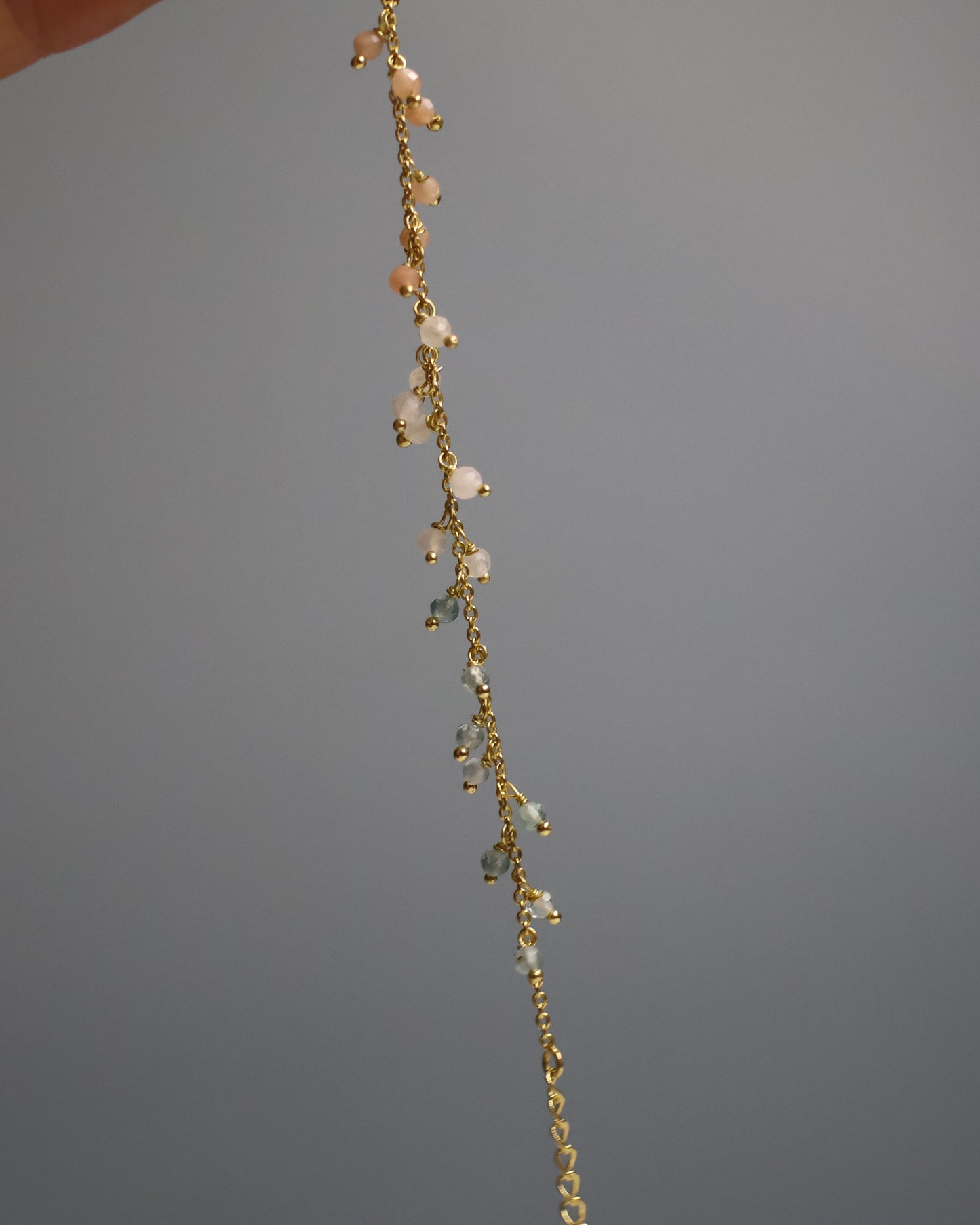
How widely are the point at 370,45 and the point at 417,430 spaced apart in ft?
0.73

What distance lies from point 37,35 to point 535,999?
706mm

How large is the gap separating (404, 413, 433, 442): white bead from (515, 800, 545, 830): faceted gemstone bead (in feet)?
0.77

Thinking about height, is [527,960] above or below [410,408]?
below

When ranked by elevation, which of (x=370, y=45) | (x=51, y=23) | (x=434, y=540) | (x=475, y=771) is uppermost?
(x=51, y=23)

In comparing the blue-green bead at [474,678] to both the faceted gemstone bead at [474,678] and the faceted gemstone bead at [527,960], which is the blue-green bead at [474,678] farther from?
the faceted gemstone bead at [527,960]

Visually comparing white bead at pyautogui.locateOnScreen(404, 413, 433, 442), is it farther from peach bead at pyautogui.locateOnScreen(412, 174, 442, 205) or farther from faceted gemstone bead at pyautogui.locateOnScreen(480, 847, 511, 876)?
faceted gemstone bead at pyautogui.locateOnScreen(480, 847, 511, 876)

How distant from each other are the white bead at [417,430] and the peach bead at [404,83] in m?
0.18

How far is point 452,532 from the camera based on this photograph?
75 cm

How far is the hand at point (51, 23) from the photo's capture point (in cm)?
78

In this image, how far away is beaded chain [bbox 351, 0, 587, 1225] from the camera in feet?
2.32

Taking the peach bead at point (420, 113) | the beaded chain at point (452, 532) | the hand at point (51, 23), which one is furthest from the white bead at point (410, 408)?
the hand at point (51, 23)

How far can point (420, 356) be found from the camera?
2.39 feet

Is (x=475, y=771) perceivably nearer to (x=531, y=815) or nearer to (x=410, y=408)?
(x=531, y=815)

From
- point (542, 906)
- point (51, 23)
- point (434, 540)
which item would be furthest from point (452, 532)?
point (51, 23)
